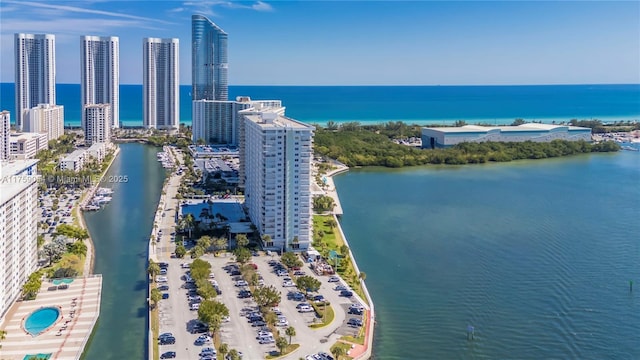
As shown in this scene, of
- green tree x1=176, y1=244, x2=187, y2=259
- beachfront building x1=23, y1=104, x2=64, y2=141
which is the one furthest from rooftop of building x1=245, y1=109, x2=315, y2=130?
beachfront building x1=23, y1=104, x2=64, y2=141

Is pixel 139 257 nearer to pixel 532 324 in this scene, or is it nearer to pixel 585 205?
pixel 532 324

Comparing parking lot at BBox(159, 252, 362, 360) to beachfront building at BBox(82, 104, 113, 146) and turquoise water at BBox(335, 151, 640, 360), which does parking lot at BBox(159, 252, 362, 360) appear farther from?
beachfront building at BBox(82, 104, 113, 146)

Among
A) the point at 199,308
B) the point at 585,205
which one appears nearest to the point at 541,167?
the point at 585,205

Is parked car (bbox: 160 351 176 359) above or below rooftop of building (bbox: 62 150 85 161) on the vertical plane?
below

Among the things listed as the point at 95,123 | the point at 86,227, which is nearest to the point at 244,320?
A: the point at 86,227

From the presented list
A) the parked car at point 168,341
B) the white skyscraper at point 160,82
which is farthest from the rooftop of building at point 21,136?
the parked car at point 168,341
